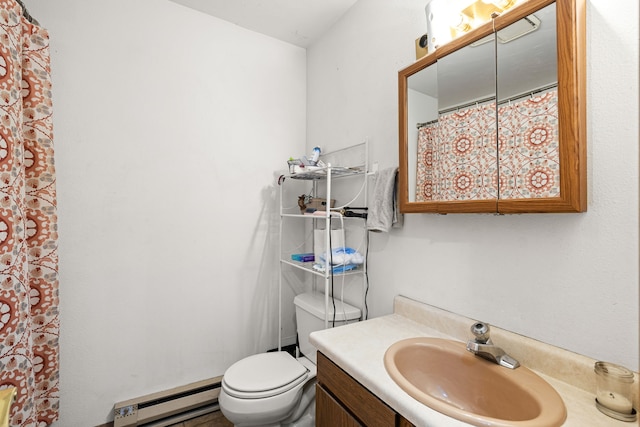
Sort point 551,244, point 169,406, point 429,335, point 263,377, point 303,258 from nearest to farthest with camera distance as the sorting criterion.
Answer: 1. point 551,244
2. point 429,335
3. point 263,377
4. point 169,406
5. point 303,258

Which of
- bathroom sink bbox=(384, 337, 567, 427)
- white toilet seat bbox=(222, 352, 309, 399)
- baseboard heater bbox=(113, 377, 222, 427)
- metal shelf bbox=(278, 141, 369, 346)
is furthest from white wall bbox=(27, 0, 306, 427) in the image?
bathroom sink bbox=(384, 337, 567, 427)

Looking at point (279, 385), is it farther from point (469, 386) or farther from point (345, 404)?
point (469, 386)

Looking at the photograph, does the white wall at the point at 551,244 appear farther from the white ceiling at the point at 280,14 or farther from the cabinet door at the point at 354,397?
the cabinet door at the point at 354,397

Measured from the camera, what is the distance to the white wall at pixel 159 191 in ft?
4.83

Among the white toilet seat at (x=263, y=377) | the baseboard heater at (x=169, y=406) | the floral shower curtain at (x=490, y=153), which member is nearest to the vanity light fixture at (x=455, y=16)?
the floral shower curtain at (x=490, y=153)

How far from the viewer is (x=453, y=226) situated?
114cm

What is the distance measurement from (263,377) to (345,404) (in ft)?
1.99

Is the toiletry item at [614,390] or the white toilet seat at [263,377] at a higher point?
the toiletry item at [614,390]

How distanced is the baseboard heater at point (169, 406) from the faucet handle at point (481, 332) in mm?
1546

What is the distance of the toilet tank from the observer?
1.55m

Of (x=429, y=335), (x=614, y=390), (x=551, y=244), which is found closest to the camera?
(x=614, y=390)

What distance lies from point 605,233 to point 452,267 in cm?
48

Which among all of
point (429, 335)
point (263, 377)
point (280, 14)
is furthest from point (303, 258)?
point (280, 14)

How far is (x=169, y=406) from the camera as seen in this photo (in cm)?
160
